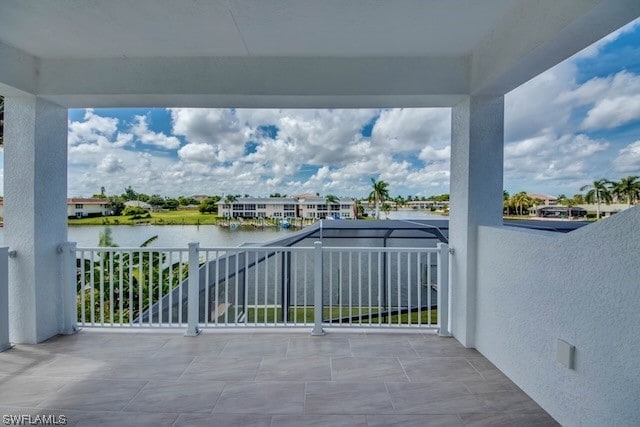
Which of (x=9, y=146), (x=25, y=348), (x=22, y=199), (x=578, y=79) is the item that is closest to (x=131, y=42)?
(x=9, y=146)

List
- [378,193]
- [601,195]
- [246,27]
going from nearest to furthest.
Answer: [601,195] < [246,27] < [378,193]

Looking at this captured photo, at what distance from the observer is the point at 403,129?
24.5 ft

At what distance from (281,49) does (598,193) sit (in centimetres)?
306

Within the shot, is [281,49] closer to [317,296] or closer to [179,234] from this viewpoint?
[317,296]

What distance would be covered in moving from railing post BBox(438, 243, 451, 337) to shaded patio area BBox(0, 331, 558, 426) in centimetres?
18

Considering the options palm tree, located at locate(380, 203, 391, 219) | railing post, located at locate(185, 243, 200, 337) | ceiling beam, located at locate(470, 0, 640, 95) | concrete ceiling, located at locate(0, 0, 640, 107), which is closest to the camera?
ceiling beam, located at locate(470, 0, 640, 95)

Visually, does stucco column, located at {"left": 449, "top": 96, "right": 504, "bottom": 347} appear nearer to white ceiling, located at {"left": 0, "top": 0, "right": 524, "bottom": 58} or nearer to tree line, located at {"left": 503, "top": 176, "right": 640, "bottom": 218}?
tree line, located at {"left": 503, "top": 176, "right": 640, "bottom": 218}

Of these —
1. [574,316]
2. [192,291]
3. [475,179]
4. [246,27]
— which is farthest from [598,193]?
[192,291]

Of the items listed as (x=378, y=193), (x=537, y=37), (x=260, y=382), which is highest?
(x=537, y=37)

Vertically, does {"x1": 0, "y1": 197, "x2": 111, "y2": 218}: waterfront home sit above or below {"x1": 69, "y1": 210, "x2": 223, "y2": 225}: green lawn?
above

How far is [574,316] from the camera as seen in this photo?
2.00 metres

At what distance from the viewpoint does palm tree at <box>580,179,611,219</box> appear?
8.13ft

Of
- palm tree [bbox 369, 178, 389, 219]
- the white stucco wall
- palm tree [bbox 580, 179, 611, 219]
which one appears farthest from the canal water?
the white stucco wall

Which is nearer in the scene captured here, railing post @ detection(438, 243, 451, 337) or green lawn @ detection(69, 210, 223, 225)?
railing post @ detection(438, 243, 451, 337)
